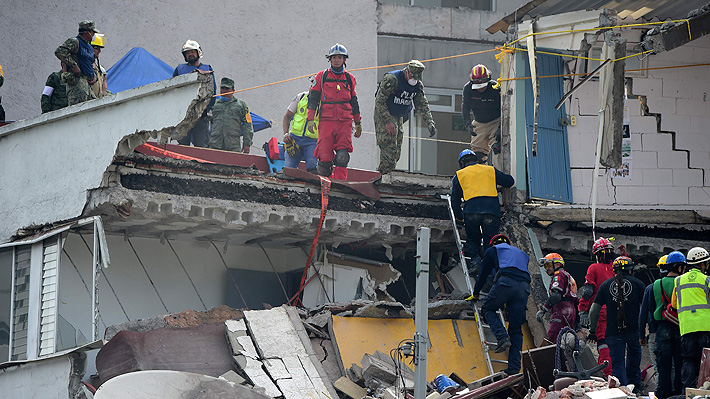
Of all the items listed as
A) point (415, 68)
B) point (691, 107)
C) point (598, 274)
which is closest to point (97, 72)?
point (415, 68)

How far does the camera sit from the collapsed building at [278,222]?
13531 mm

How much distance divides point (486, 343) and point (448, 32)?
10.2 meters

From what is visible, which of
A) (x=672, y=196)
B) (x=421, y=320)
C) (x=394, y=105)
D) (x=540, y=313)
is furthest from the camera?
(x=672, y=196)

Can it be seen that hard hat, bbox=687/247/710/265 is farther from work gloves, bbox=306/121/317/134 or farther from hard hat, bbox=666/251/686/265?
work gloves, bbox=306/121/317/134

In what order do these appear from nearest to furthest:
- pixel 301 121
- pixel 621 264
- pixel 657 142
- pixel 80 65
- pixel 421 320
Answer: pixel 421 320, pixel 621 264, pixel 80 65, pixel 301 121, pixel 657 142

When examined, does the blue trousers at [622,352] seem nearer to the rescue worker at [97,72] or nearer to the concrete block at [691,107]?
the concrete block at [691,107]

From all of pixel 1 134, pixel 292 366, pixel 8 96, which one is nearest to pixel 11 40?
pixel 8 96

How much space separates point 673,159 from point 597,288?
437 cm

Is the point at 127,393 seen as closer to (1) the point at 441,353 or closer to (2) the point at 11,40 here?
(1) the point at 441,353

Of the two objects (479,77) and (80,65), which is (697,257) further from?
(80,65)

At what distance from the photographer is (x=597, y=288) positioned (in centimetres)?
1352

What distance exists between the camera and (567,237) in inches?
637

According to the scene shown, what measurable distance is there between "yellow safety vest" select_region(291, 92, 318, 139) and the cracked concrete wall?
3660 millimetres

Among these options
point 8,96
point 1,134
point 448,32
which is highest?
point 448,32
